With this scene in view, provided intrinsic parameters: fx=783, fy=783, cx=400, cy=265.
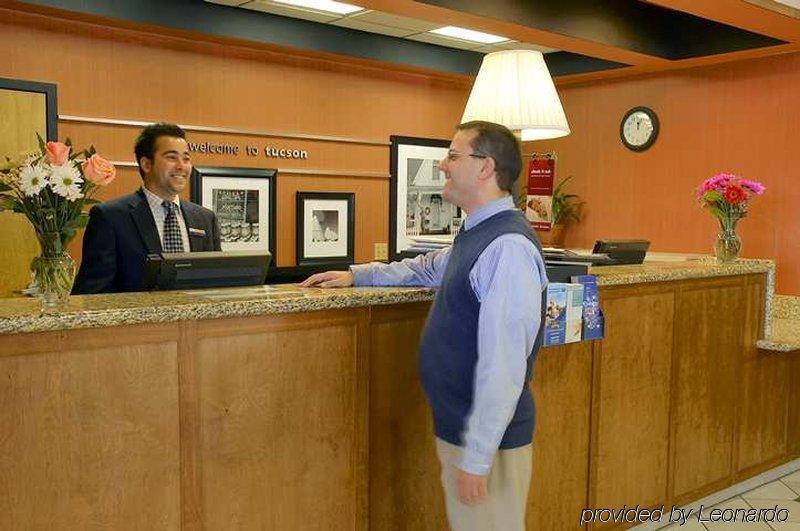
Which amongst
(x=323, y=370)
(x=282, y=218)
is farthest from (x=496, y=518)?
(x=282, y=218)

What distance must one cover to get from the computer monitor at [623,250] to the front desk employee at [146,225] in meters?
1.81

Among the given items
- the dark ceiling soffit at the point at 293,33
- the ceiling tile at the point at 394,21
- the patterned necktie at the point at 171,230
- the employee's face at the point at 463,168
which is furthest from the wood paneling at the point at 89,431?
the ceiling tile at the point at 394,21

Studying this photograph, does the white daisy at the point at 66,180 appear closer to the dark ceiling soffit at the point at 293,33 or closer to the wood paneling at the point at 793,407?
the dark ceiling soffit at the point at 293,33

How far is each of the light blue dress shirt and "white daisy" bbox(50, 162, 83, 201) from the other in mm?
1058

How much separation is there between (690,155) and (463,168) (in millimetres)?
4131

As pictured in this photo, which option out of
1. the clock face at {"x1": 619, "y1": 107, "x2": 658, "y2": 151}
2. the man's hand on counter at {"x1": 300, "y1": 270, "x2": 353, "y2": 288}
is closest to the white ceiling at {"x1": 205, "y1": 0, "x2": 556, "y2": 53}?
the clock face at {"x1": 619, "y1": 107, "x2": 658, "y2": 151}

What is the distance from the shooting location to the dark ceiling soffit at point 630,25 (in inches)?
173

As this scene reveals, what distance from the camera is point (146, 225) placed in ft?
10.4

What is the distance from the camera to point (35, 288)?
2100 millimetres

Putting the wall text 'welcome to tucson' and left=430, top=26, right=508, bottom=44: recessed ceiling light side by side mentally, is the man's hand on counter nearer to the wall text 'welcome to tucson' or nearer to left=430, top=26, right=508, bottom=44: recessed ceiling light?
the wall text 'welcome to tucson'

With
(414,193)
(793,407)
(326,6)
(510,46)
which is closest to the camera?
(793,407)

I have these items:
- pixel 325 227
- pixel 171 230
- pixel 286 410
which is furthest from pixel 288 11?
pixel 286 410

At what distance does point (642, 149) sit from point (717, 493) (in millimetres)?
2937

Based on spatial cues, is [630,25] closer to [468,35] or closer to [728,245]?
[468,35]
